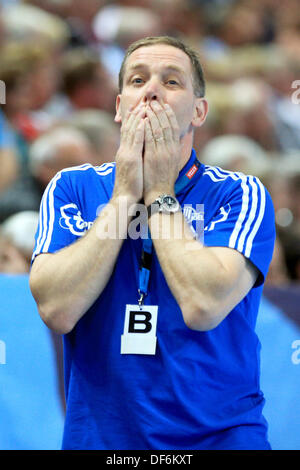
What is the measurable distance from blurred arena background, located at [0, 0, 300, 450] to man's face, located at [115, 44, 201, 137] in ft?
4.64

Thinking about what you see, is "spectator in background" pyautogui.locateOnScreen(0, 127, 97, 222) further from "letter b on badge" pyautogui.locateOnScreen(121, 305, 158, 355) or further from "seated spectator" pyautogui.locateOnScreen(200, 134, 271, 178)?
"letter b on badge" pyautogui.locateOnScreen(121, 305, 158, 355)

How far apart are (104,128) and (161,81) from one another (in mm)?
3325

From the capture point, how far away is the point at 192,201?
9.34ft

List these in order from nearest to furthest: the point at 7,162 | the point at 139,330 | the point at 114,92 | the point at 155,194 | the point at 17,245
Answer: the point at 139,330 < the point at 155,194 < the point at 17,245 < the point at 7,162 < the point at 114,92

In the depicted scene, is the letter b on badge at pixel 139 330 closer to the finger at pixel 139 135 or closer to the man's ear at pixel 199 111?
the finger at pixel 139 135

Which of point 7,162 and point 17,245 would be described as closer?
point 17,245

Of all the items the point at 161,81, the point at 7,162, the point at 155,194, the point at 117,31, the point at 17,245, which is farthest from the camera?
the point at 117,31

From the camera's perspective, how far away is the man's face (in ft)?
9.34

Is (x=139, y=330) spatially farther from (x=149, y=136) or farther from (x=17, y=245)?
(x=17, y=245)

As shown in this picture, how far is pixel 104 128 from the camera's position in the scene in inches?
243

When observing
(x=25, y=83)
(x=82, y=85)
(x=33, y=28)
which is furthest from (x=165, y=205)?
(x=33, y=28)

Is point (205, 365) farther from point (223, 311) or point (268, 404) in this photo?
point (268, 404)

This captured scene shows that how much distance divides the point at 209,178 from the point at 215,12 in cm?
679

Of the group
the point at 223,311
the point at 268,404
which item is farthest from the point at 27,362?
the point at 223,311
